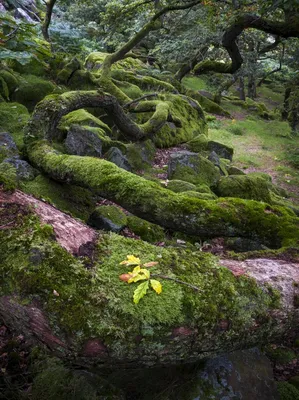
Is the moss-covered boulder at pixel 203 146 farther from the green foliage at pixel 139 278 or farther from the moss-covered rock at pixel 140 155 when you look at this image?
the green foliage at pixel 139 278

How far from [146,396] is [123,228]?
2.49 metres

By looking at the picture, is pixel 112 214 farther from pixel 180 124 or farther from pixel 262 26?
pixel 180 124

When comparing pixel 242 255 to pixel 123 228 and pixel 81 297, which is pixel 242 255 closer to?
pixel 81 297

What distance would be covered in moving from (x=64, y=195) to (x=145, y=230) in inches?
52.8

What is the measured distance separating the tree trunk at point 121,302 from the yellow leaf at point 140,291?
0.13ft

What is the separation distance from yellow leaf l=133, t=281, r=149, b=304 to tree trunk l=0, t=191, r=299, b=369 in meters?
0.04

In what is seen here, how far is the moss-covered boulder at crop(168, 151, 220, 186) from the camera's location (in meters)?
7.56

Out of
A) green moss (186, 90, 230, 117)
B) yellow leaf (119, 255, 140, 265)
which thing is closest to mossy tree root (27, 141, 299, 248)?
yellow leaf (119, 255, 140, 265)

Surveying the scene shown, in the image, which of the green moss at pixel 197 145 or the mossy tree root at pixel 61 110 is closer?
the mossy tree root at pixel 61 110

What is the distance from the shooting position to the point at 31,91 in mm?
8250

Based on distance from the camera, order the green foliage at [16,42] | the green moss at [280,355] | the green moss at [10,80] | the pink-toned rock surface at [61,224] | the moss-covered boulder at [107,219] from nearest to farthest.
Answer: the pink-toned rock surface at [61,224]
the green foliage at [16,42]
the green moss at [280,355]
the moss-covered boulder at [107,219]
the green moss at [10,80]

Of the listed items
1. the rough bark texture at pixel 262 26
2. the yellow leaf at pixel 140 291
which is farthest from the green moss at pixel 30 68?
the yellow leaf at pixel 140 291

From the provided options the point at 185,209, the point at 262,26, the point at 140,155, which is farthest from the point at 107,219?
the point at 262,26

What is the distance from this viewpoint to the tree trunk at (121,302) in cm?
187
